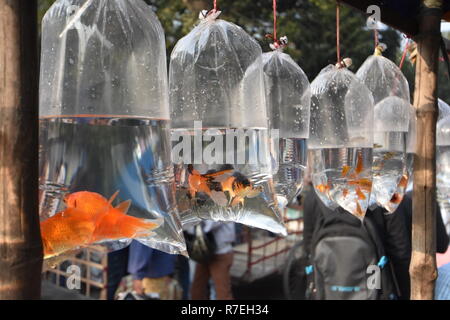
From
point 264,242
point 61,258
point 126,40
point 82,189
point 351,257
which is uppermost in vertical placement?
point 126,40

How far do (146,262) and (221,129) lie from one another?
1788 millimetres

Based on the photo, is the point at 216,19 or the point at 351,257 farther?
the point at 351,257

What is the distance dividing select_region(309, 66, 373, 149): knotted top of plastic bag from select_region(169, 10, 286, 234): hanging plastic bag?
359 millimetres

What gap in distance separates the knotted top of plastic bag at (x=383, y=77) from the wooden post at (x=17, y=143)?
3.32 ft

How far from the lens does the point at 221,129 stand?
819mm

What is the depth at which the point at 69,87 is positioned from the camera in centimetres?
61

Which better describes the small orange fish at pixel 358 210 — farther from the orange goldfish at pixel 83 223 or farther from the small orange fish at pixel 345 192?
the orange goldfish at pixel 83 223

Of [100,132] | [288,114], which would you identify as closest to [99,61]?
[100,132]

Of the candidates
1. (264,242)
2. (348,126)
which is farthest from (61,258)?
(264,242)

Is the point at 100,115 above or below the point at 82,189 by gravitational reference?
above

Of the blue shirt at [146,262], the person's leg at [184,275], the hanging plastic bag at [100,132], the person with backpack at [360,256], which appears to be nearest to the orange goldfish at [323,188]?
the hanging plastic bag at [100,132]

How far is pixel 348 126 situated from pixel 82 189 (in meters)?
0.78
